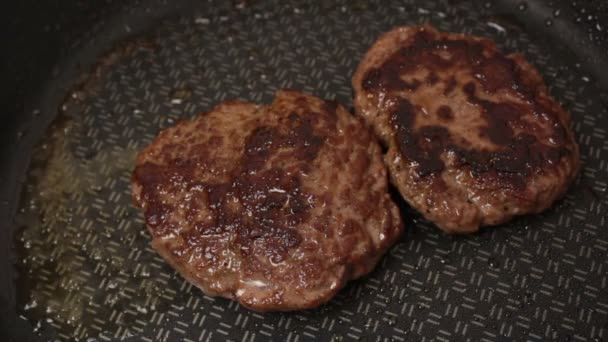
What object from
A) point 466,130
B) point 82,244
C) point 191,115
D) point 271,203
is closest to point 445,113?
point 466,130

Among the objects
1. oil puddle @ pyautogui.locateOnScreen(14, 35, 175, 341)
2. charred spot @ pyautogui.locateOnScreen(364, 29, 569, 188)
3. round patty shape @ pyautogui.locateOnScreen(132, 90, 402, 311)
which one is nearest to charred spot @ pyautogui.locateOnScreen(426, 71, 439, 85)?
charred spot @ pyautogui.locateOnScreen(364, 29, 569, 188)

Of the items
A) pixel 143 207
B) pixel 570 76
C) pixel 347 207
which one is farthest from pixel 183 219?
pixel 570 76

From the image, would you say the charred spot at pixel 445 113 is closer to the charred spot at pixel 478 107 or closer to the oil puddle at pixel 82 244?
the charred spot at pixel 478 107

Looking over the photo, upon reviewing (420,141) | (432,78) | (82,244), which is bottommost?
(82,244)

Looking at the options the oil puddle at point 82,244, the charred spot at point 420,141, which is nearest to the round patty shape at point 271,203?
the charred spot at point 420,141

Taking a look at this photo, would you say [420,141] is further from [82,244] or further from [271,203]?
[82,244]

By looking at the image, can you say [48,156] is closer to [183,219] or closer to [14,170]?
[14,170]

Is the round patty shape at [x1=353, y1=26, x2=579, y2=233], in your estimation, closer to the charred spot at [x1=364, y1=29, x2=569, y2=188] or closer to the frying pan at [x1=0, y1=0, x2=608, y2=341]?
the charred spot at [x1=364, y1=29, x2=569, y2=188]
